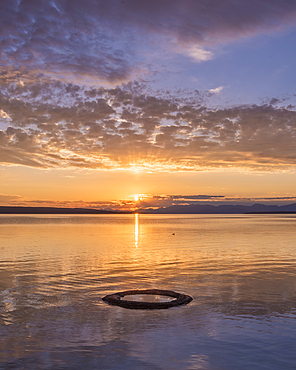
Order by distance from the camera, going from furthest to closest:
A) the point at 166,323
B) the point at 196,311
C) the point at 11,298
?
1. the point at 11,298
2. the point at 196,311
3. the point at 166,323

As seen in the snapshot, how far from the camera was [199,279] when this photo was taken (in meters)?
27.2

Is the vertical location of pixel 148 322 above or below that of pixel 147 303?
below

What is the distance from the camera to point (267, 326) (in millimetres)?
15672

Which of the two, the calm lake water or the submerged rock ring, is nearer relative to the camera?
the calm lake water

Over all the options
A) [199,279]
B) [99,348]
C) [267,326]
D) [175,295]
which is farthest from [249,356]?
[199,279]

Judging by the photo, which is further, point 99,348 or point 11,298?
point 11,298

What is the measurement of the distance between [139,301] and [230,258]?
23123mm

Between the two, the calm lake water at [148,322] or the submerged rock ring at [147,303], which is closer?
the calm lake water at [148,322]

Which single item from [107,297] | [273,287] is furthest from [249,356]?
[273,287]

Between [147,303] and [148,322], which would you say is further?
[147,303]

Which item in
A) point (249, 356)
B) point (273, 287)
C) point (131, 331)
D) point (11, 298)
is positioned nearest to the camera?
point (249, 356)

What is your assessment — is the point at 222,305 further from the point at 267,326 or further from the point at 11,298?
the point at 11,298

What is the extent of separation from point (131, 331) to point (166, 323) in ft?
6.81

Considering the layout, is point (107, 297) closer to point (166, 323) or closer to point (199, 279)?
point (166, 323)
